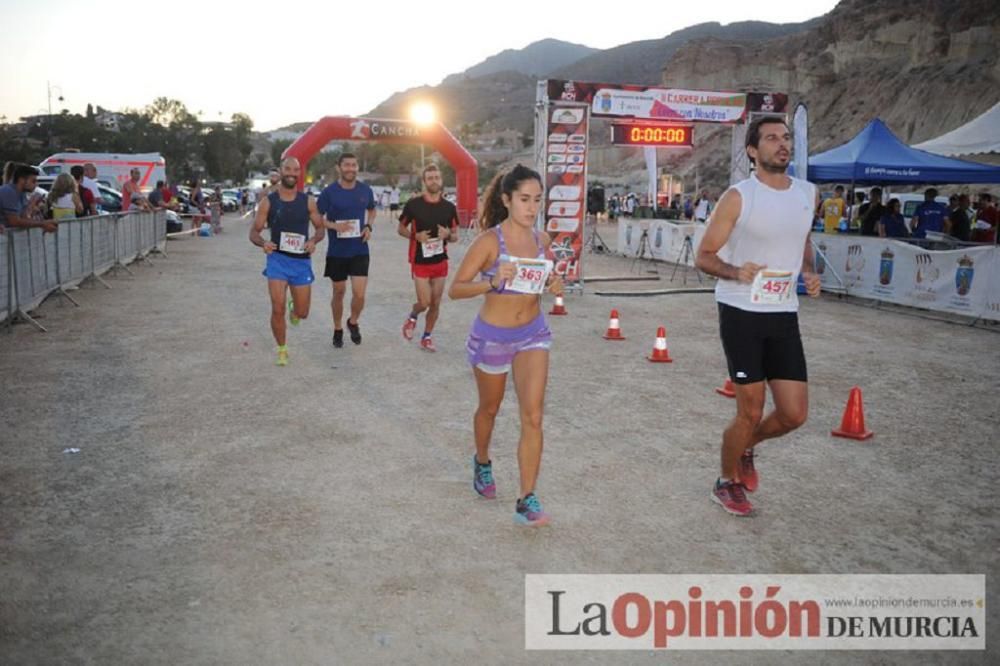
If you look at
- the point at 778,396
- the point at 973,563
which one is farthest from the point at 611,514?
the point at 973,563

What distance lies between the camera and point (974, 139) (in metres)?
16.1

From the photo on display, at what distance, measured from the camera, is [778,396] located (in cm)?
409

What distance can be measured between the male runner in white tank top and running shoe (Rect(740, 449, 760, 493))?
471 millimetres

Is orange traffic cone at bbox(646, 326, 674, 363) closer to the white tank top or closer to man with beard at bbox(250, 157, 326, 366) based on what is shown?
man with beard at bbox(250, 157, 326, 366)

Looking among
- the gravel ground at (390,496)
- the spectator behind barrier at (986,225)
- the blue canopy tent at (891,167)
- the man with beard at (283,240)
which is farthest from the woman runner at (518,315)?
the spectator behind barrier at (986,225)

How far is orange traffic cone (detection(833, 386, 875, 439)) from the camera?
19.0 ft

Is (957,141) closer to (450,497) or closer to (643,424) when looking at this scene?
(643,424)

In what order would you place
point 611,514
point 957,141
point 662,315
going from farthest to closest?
point 957,141, point 662,315, point 611,514

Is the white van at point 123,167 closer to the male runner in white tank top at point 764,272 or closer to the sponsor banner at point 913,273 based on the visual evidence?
the sponsor banner at point 913,273

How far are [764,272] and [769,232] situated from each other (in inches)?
9.0

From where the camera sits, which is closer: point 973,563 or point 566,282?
point 973,563

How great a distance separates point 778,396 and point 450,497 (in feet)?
6.37

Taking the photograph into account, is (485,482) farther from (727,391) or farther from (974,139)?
(974,139)

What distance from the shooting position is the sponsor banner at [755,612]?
3.11m
